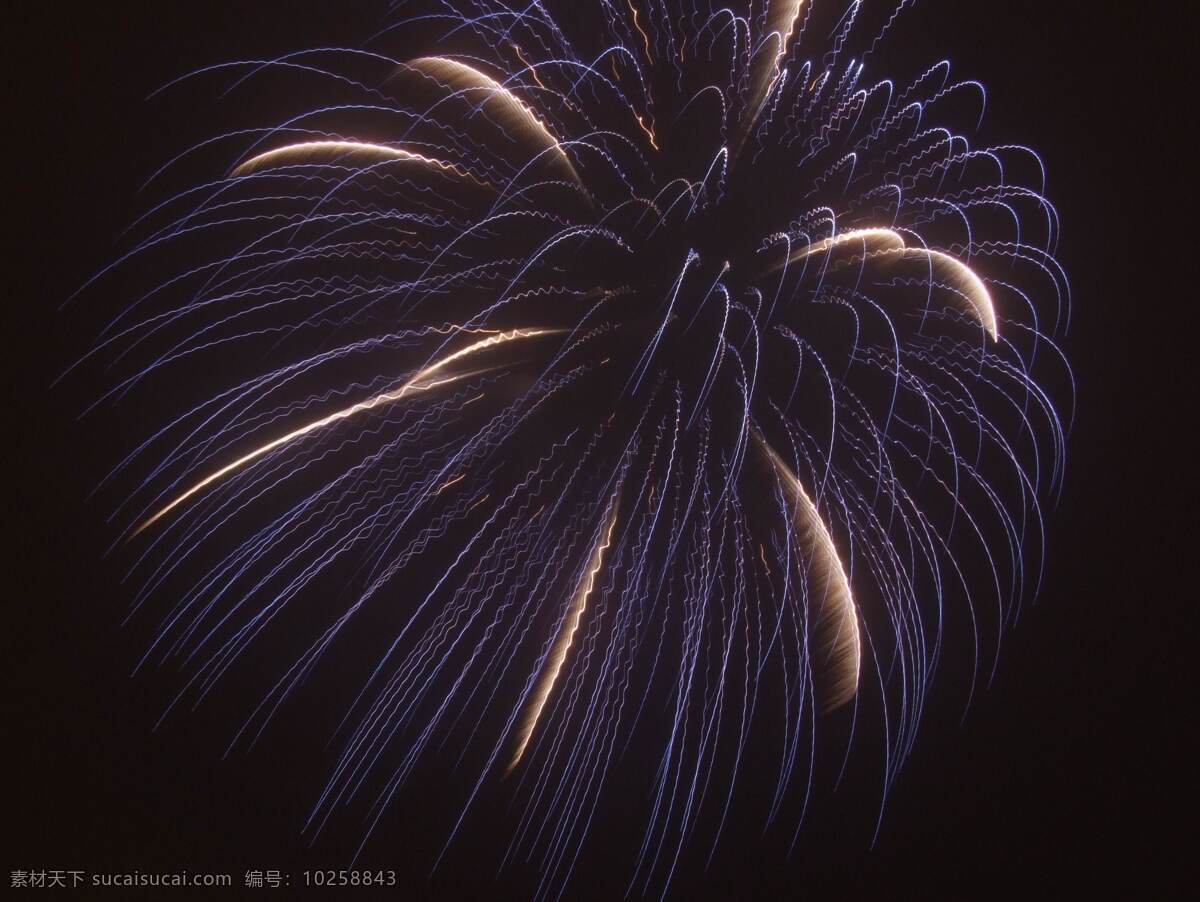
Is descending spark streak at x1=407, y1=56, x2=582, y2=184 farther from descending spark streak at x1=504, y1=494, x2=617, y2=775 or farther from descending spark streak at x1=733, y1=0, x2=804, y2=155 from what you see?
descending spark streak at x1=504, y1=494, x2=617, y2=775

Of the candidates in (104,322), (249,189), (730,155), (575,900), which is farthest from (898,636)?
(104,322)

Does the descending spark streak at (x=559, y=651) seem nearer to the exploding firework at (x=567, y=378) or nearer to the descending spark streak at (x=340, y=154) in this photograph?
the exploding firework at (x=567, y=378)

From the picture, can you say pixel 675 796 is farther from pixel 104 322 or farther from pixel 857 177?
pixel 104 322

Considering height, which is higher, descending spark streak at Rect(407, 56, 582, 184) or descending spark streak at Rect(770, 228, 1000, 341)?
descending spark streak at Rect(407, 56, 582, 184)

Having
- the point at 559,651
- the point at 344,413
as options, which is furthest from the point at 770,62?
the point at 559,651

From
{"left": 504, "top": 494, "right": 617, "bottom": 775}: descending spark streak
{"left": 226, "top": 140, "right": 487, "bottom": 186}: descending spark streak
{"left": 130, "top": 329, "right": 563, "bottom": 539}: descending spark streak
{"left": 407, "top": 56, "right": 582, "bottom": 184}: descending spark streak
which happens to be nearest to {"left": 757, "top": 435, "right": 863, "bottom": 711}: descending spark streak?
{"left": 504, "top": 494, "right": 617, "bottom": 775}: descending spark streak
